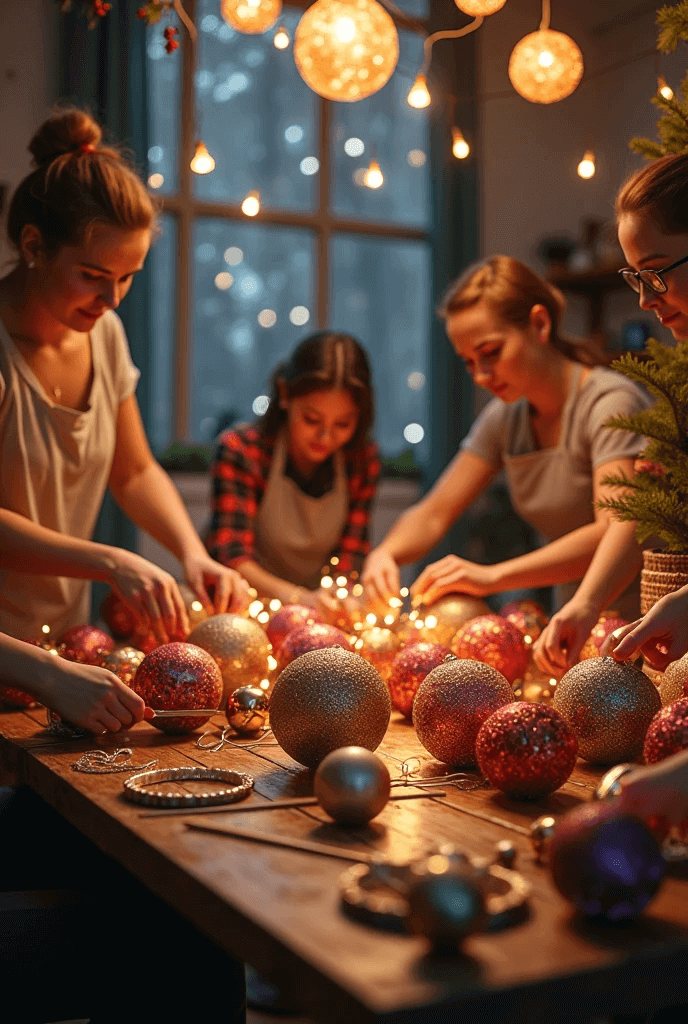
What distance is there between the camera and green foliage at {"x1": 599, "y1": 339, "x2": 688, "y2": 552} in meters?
1.69

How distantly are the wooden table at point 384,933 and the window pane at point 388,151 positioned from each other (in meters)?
4.96

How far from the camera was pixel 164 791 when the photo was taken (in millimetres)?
1199

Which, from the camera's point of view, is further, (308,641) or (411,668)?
(308,641)

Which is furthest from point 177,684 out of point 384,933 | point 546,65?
point 546,65

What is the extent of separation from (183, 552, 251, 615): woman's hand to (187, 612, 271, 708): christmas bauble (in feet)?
1.17

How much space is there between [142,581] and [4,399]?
1.65 ft

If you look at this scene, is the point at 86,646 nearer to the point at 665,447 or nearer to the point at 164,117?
the point at 665,447

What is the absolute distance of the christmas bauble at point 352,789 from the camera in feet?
3.53

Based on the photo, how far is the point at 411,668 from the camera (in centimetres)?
162

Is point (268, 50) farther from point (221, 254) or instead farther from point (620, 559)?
point (620, 559)

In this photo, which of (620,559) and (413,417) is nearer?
(620,559)

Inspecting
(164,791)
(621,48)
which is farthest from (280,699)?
(621,48)

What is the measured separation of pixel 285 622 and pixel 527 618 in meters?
0.48

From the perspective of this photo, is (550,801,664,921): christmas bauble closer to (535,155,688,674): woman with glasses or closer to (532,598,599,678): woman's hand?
(535,155,688,674): woman with glasses
